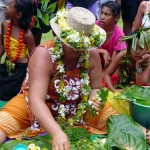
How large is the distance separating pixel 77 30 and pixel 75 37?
0.08m

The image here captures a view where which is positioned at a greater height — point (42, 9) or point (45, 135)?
point (42, 9)

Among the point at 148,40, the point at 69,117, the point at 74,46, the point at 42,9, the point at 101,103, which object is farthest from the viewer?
the point at 42,9

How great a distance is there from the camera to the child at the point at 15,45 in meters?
4.35

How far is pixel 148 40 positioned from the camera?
3.65 metres

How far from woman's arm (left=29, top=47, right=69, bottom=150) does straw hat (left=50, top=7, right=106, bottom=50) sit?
21 cm

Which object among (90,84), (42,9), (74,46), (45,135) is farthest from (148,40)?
(42,9)

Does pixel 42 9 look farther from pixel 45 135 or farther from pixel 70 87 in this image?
pixel 45 135

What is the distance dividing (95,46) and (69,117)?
623 mm

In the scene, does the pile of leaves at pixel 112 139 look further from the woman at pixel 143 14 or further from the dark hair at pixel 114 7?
the dark hair at pixel 114 7

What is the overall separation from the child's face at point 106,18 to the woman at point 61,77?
59.0 inches

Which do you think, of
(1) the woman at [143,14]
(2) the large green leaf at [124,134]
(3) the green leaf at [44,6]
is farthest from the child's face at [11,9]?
(2) the large green leaf at [124,134]

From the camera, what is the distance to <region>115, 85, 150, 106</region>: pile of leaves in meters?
2.96

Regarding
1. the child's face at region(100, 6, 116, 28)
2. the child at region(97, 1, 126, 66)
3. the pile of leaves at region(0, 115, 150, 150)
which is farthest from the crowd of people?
the child's face at region(100, 6, 116, 28)

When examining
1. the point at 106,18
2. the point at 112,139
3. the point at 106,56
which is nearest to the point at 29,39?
the point at 106,56
